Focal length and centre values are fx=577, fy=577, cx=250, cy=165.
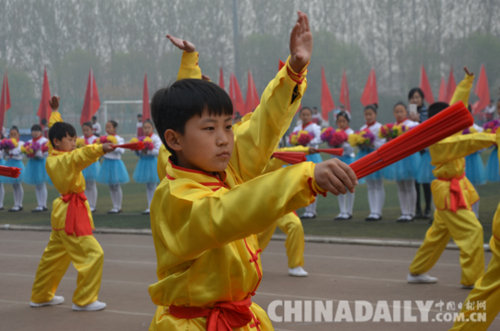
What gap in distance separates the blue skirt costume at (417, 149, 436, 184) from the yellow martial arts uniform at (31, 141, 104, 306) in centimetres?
626

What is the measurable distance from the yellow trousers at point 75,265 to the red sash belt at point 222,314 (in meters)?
3.50

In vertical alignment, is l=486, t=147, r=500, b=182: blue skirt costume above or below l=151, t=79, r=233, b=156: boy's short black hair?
below

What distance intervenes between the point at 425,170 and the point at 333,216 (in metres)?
2.21

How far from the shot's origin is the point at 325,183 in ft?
5.53

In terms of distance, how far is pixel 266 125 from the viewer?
2559 millimetres

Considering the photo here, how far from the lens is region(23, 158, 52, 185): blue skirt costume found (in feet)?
45.1

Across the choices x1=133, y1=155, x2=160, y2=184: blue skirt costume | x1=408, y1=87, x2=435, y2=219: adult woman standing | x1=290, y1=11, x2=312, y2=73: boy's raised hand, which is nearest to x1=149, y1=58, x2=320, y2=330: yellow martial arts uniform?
x1=290, y1=11, x2=312, y2=73: boy's raised hand

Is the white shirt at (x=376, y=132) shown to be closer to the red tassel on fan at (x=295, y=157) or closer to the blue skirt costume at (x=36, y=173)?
the blue skirt costume at (x=36, y=173)

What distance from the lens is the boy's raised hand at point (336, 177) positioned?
165 centimetres

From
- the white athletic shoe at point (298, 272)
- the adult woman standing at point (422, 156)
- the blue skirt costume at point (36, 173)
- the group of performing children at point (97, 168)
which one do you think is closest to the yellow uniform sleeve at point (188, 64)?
the white athletic shoe at point (298, 272)

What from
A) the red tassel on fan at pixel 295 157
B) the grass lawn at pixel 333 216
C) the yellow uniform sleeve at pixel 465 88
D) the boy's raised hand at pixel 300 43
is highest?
the boy's raised hand at pixel 300 43

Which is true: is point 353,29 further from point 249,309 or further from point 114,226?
point 249,309

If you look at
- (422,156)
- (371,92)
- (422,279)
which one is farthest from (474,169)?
(371,92)

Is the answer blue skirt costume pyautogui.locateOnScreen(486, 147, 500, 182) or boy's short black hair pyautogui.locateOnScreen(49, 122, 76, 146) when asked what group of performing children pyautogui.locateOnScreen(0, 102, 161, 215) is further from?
blue skirt costume pyautogui.locateOnScreen(486, 147, 500, 182)
